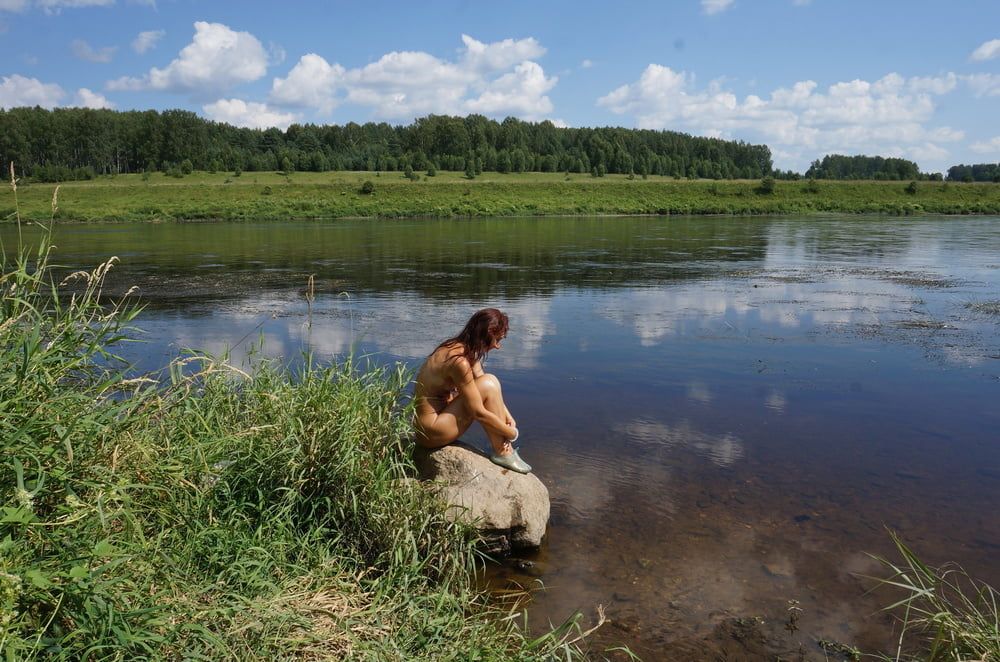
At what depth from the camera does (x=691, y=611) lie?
4965 millimetres

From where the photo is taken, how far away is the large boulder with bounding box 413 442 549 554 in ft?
18.5

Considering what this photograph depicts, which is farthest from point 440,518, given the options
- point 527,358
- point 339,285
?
point 339,285

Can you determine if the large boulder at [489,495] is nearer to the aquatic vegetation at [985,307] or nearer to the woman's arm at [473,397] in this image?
the woman's arm at [473,397]

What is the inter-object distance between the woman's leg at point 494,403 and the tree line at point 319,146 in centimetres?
8679

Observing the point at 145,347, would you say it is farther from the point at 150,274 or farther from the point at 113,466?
the point at 150,274

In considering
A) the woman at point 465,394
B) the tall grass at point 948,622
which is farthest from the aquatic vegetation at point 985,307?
the woman at point 465,394

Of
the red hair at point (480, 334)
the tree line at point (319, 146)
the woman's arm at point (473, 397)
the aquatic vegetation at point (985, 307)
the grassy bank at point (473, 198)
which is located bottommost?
the aquatic vegetation at point (985, 307)

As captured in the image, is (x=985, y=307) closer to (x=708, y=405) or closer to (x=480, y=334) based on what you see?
(x=708, y=405)

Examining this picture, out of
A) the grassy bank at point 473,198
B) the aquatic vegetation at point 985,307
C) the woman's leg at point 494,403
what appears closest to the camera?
the woman's leg at point 494,403

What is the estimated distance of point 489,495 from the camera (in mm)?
5762

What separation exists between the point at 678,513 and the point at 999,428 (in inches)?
181

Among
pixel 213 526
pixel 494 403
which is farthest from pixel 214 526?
pixel 494 403

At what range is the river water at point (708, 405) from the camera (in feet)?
17.4

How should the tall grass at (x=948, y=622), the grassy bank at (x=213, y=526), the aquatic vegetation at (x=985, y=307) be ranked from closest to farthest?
the grassy bank at (x=213, y=526)
the tall grass at (x=948, y=622)
the aquatic vegetation at (x=985, y=307)
